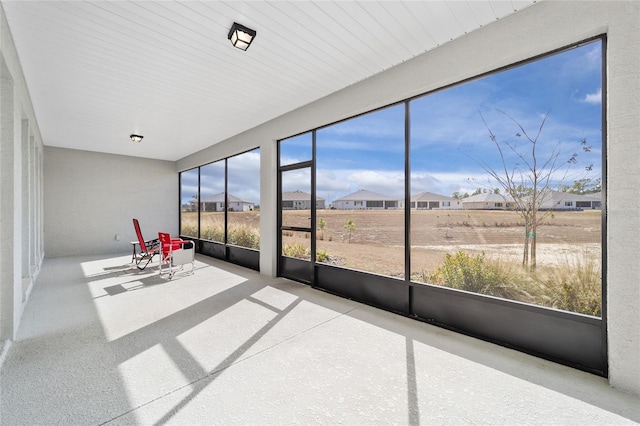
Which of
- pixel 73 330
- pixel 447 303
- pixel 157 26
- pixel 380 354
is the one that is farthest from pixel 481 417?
pixel 157 26

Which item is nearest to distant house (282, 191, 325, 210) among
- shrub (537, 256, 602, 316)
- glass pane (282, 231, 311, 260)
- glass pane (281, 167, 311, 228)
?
glass pane (281, 167, 311, 228)

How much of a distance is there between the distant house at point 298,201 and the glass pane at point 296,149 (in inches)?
21.5

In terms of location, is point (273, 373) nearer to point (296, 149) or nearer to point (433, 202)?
point (433, 202)

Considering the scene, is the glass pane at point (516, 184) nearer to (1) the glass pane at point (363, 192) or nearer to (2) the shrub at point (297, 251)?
(1) the glass pane at point (363, 192)

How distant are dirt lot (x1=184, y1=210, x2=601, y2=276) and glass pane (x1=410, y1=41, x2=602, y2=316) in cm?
1

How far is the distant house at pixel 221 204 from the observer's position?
6.20 m

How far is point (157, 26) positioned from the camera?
8.38 ft

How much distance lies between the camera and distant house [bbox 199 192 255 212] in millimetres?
6201

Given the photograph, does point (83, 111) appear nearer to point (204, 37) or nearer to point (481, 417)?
point (204, 37)

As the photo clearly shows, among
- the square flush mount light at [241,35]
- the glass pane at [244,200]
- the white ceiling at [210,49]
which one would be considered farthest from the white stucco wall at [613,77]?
the glass pane at [244,200]

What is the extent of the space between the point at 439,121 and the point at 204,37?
2.54 metres

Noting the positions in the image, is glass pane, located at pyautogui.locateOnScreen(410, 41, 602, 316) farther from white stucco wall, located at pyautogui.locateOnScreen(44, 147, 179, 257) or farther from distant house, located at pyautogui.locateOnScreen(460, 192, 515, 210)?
white stucco wall, located at pyautogui.locateOnScreen(44, 147, 179, 257)

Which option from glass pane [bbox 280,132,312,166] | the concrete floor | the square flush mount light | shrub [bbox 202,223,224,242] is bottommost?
the concrete floor

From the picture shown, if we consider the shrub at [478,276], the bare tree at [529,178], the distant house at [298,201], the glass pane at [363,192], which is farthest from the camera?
the distant house at [298,201]
